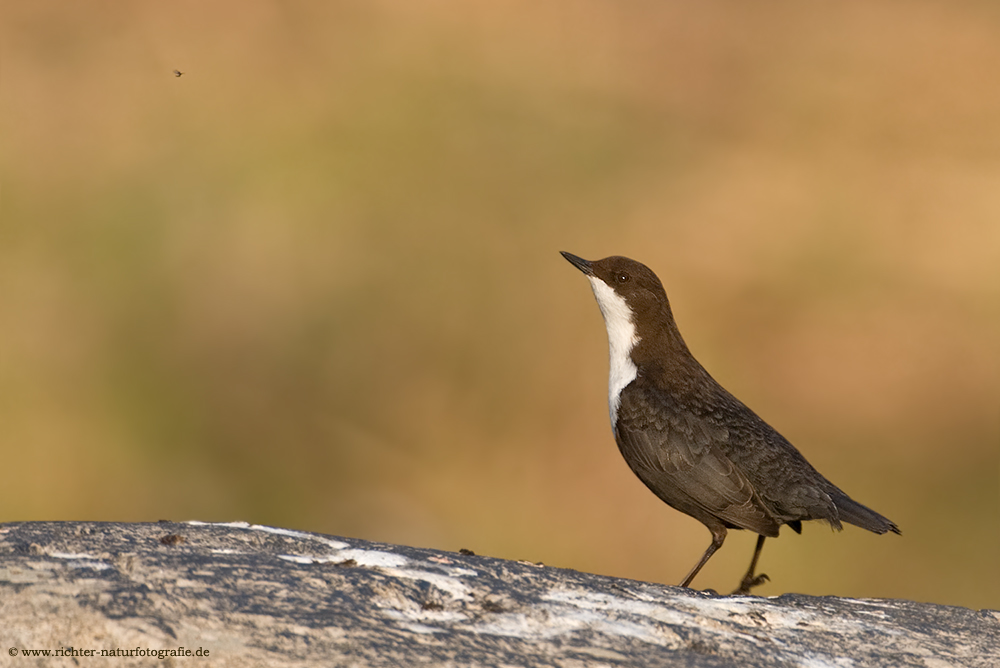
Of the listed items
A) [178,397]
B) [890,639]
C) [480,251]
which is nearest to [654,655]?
[890,639]

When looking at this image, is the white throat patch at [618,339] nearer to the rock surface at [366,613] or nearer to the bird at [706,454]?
the bird at [706,454]

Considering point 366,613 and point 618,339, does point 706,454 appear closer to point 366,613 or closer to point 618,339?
point 618,339

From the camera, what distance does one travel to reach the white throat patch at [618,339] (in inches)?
183

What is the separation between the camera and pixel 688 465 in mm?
4223

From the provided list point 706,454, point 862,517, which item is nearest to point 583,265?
point 706,454

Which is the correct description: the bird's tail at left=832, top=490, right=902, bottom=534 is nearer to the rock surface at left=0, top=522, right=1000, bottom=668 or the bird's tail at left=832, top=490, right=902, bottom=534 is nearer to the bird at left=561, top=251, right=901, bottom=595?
the bird at left=561, top=251, right=901, bottom=595

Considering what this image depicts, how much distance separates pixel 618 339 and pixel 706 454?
80 centimetres

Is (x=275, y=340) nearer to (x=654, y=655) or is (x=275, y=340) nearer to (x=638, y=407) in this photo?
(x=638, y=407)

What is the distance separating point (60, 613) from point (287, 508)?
6.20m

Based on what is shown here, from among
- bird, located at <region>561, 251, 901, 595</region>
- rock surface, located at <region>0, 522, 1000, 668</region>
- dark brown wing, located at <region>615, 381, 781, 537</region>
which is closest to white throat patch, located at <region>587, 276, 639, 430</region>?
bird, located at <region>561, 251, 901, 595</region>

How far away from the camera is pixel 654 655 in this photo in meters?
2.65

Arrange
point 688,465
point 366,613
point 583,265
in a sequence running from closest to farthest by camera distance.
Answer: point 366,613, point 688,465, point 583,265

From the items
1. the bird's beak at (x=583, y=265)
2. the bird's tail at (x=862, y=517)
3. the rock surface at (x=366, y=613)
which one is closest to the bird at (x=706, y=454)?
the bird's tail at (x=862, y=517)

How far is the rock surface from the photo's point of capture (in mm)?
2359
